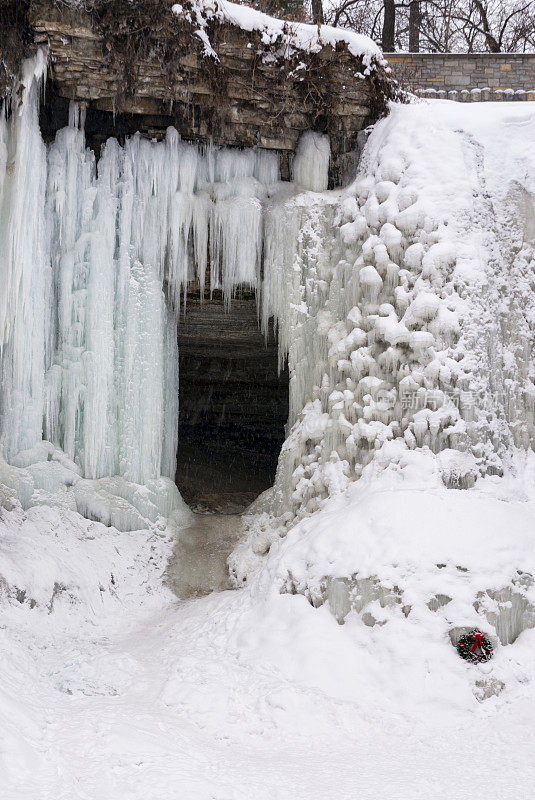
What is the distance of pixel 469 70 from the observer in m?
10.9

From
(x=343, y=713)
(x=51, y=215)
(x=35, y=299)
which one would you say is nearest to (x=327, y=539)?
(x=343, y=713)

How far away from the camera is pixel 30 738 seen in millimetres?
4566

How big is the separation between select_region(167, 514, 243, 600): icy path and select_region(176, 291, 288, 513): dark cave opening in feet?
6.47

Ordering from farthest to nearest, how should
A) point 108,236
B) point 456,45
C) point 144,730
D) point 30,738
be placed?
1. point 456,45
2. point 108,236
3. point 144,730
4. point 30,738

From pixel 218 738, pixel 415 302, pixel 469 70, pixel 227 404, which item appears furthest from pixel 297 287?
pixel 227 404

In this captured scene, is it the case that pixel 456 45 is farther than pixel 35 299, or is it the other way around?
pixel 456 45

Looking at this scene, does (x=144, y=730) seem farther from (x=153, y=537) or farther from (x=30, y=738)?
(x=153, y=537)

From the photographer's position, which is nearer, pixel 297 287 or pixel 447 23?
pixel 297 287

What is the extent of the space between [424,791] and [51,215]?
5734 millimetres

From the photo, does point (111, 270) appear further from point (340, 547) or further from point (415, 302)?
point (340, 547)

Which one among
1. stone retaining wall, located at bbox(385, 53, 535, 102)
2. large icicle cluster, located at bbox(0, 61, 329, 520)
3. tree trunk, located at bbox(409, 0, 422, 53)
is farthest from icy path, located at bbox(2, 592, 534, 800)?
tree trunk, located at bbox(409, 0, 422, 53)

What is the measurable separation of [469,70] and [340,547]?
7163mm

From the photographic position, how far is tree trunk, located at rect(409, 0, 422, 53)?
17558 mm

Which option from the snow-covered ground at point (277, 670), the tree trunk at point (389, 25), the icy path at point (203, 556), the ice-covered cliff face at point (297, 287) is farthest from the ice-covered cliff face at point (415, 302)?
the tree trunk at point (389, 25)
